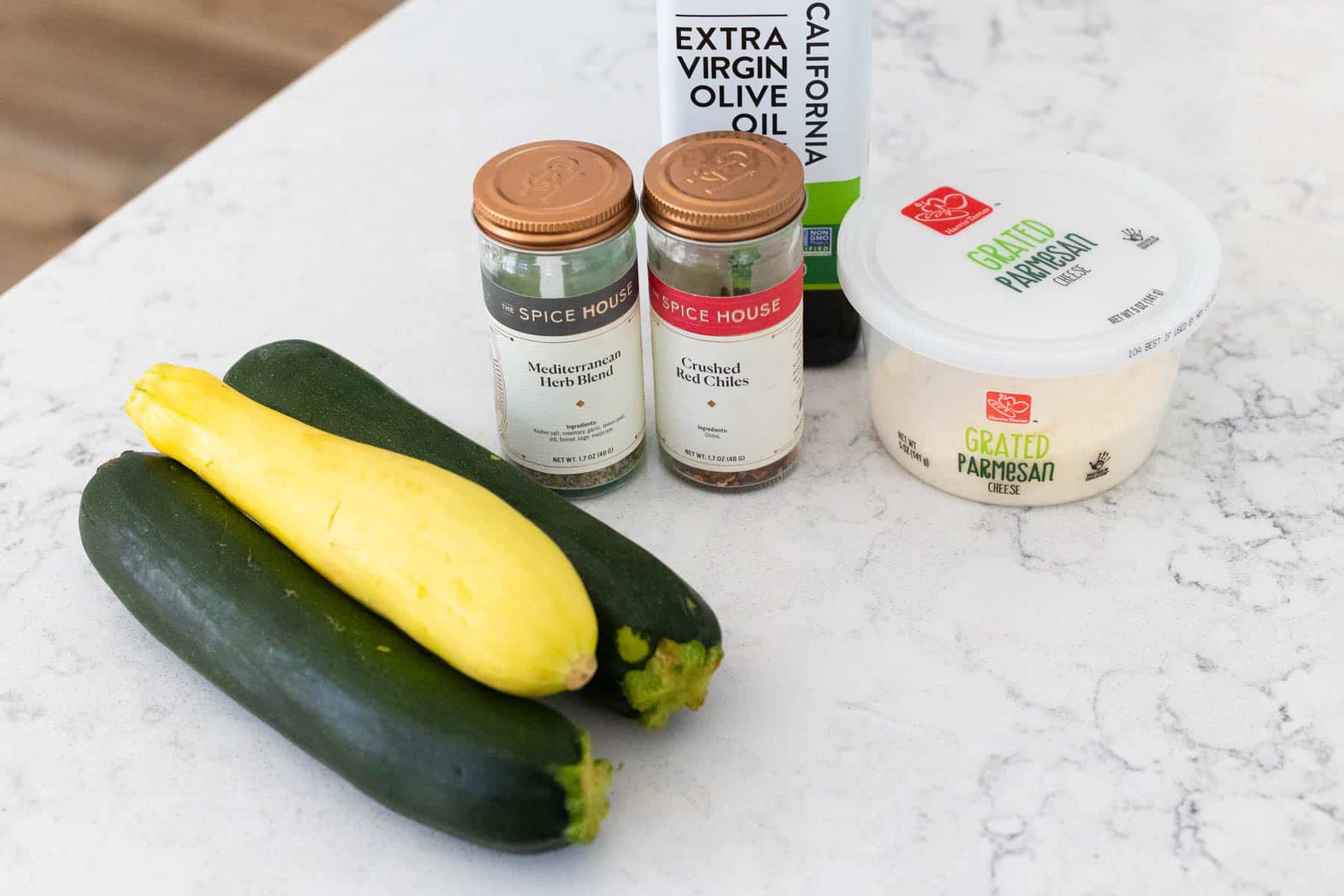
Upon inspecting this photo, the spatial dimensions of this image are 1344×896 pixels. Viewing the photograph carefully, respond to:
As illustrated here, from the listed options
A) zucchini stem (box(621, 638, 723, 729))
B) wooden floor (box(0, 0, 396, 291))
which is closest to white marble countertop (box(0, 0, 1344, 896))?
A: zucchini stem (box(621, 638, 723, 729))

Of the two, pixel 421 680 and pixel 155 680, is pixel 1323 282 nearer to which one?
pixel 421 680

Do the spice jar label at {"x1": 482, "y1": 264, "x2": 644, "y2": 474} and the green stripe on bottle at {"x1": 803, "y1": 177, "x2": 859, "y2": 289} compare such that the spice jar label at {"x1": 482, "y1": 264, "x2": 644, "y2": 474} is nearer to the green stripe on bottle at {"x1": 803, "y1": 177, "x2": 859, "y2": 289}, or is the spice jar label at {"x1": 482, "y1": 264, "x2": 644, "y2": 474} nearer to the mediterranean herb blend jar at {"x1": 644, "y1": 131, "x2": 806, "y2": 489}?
the mediterranean herb blend jar at {"x1": 644, "y1": 131, "x2": 806, "y2": 489}

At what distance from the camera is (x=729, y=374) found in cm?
83

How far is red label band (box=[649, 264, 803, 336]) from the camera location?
802mm

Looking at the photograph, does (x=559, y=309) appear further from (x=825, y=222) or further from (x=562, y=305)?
(x=825, y=222)

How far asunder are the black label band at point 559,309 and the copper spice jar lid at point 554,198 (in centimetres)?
4

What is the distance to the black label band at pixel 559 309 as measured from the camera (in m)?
0.80

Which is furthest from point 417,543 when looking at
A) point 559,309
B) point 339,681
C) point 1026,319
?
point 1026,319

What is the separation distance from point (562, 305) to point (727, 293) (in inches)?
3.7

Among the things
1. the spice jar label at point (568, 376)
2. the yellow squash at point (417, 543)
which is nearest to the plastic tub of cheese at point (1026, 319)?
the spice jar label at point (568, 376)

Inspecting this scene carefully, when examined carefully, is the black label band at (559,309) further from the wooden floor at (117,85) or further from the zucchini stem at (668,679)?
the wooden floor at (117,85)

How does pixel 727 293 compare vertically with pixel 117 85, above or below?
above

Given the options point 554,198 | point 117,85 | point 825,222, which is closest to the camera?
point 554,198

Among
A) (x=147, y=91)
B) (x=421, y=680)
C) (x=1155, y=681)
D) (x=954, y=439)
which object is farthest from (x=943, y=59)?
(x=147, y=91)
